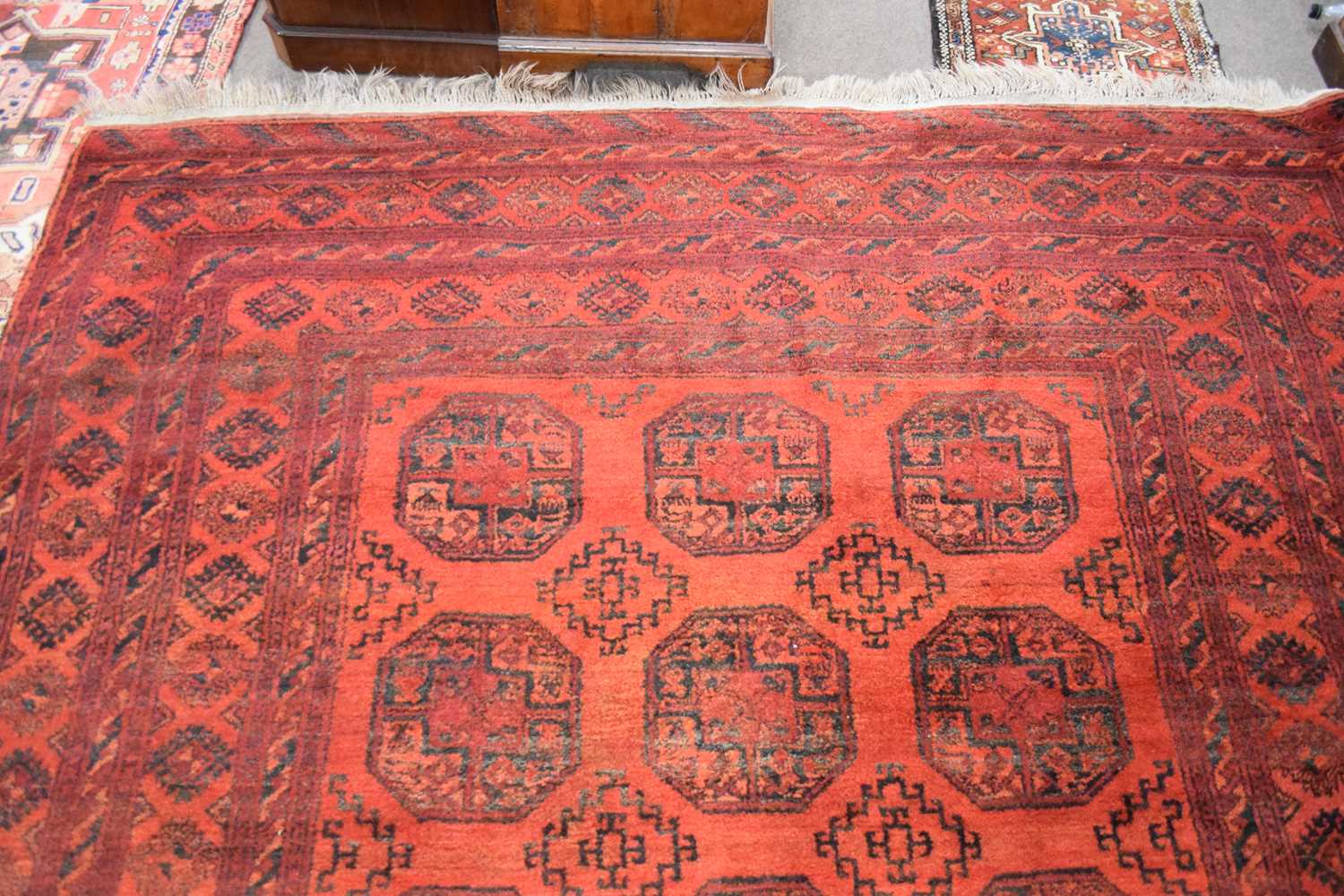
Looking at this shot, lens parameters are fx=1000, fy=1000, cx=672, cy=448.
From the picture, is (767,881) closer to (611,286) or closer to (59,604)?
(611,286)

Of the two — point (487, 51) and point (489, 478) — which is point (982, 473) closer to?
point (489, 478)

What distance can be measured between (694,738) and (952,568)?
58 cm

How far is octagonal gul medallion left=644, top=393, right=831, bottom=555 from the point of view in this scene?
1.90 metres

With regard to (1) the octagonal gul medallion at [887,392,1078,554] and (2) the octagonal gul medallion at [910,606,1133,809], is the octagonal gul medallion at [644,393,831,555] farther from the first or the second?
(2) the octagonal gul medallion at [910,606,1133,809]

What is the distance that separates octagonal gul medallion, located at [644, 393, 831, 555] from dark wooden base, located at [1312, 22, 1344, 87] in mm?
1713

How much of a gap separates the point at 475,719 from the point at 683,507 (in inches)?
21.3

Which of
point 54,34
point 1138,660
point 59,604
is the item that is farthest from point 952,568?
point 54,34

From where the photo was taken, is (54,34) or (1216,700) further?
(54,34)

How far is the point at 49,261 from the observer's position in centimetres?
216

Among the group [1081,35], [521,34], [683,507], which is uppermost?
[1081,35]

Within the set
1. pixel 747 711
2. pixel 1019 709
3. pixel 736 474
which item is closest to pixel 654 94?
pixel 736 474

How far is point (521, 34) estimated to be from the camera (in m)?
2.42

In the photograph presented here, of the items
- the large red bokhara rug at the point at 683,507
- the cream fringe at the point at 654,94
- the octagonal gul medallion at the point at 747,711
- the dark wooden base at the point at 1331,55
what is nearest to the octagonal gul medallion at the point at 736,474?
the large red bokhara rug at the point at 683,507

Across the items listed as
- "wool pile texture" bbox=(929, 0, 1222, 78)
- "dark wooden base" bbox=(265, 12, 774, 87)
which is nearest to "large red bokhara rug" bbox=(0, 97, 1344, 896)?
"dark wooden base" bbox=(265, 12, 774, 87)
